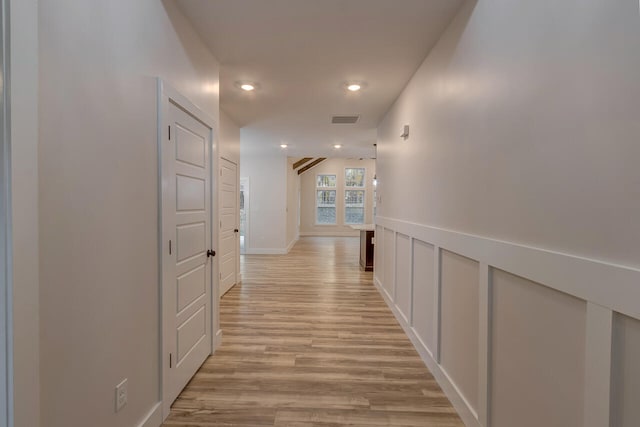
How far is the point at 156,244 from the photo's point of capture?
1819 millimetres

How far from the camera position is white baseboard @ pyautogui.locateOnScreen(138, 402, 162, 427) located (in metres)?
1.70

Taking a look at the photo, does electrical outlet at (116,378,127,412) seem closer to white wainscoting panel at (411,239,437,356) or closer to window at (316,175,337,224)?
white wainscoting panel at (411,239,437,356)

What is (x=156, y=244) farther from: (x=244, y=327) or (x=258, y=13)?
(x=244, y=327)

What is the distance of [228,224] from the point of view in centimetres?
487

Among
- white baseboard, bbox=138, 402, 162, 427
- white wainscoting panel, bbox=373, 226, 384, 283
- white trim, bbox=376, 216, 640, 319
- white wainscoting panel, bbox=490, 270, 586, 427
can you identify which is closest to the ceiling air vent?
white wainscoting panel, bbox=373, 226, 384, 283

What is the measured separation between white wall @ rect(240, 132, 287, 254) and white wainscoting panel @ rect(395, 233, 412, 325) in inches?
192

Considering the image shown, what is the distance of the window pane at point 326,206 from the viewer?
12938 millimetres

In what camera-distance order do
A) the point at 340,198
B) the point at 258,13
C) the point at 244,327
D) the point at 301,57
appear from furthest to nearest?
the point at 340,198 < the point at 244,327 < the point at 301,57 < the point at 258,13

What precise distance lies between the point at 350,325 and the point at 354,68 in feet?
8.20

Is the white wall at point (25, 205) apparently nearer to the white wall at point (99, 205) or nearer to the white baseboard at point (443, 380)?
the white wall at point (99, 205)

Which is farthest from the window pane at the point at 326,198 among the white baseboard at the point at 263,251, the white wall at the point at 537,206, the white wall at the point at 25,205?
the white wall at the point at 25,205

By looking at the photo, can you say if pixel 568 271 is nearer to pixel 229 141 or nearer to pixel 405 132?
pixel 405 132

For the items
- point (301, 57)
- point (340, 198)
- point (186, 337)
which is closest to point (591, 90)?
point (301, 57)

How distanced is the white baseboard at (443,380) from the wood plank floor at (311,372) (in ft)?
0.16
